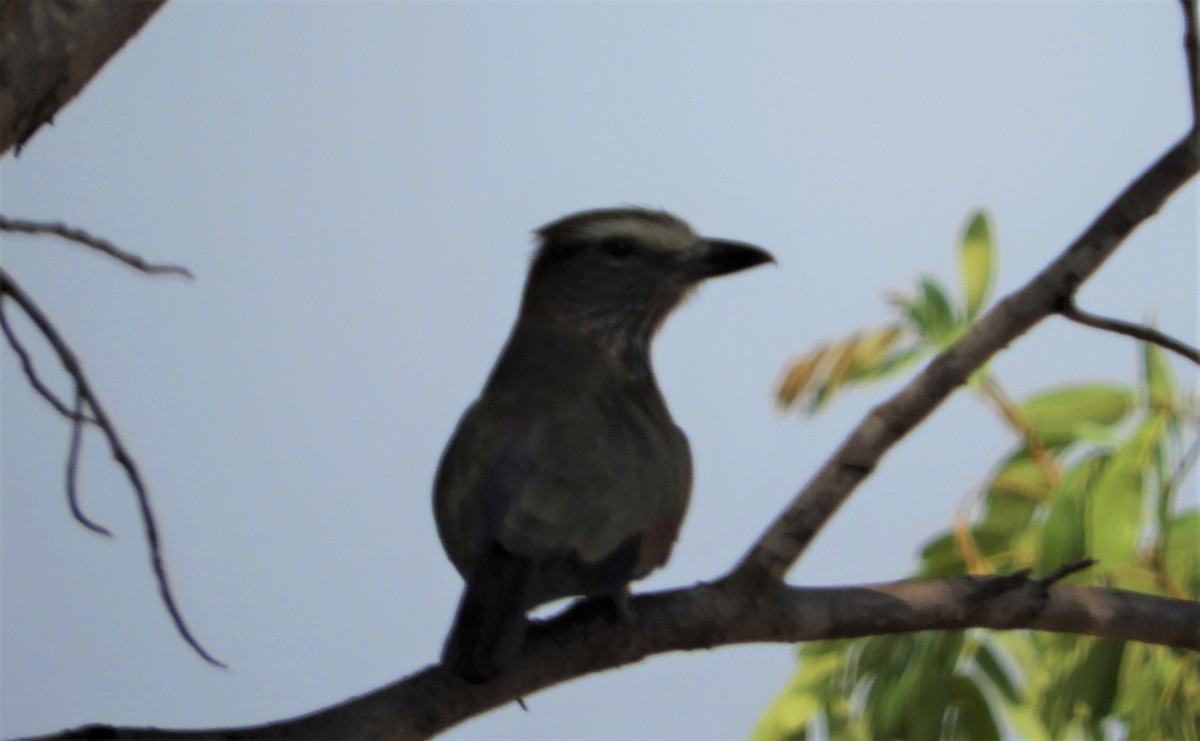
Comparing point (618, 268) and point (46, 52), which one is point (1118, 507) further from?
point (46, 52)

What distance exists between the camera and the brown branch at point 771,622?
1954 mm

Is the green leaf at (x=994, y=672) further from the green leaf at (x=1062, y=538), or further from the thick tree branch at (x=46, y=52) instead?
the thick tree branch at (x=46, y=52)

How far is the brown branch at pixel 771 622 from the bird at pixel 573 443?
0.06m

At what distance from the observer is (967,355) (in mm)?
2240

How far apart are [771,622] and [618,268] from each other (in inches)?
43.4

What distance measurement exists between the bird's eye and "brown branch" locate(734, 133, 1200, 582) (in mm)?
914

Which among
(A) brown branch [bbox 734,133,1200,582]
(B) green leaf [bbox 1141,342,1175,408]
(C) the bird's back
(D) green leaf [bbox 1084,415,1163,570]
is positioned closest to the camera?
(C) the bird's back

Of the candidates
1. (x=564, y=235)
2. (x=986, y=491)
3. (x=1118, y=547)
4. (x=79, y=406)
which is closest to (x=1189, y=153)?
(x=1118, y=547)

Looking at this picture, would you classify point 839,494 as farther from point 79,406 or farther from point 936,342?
point 79,406

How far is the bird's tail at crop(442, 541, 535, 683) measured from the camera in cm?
190

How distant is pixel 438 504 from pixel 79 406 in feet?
1.98

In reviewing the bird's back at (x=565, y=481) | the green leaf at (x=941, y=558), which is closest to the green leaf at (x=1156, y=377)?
the green leaf at (x=941, y=558)

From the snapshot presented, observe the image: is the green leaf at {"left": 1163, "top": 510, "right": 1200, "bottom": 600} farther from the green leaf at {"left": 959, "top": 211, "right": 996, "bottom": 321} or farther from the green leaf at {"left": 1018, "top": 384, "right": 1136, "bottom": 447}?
the green leaf at {"left": 959, "top": 211, "right": 996, "bottom": 321}

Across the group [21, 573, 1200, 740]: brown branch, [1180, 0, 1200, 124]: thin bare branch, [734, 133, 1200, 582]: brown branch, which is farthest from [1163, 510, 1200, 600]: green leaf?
[1180, 0, 1200, 124]: thin bare branch
